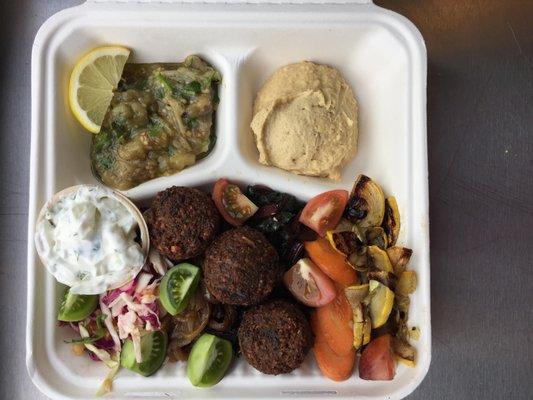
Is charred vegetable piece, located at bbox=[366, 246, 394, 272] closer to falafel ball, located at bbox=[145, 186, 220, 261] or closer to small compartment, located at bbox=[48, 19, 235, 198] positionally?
falafel ball, located at bbox=[145, 186, 220, 261]

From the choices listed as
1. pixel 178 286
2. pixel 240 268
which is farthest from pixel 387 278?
pixel 178 286

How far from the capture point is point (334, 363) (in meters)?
2.11

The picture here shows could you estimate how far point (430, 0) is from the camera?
2.47m

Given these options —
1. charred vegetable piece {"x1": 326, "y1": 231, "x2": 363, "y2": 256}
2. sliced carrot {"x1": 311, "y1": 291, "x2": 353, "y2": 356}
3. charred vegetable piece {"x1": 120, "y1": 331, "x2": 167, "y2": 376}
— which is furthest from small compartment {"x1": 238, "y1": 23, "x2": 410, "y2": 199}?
charred vegetable piece {"x1": 120, "y1": 331, "x2": 167, "y2": 376}

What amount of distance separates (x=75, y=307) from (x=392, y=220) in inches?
52.7

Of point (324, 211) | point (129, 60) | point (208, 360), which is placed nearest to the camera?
point (208, 360)

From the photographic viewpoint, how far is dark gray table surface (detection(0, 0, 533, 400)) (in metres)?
2.43

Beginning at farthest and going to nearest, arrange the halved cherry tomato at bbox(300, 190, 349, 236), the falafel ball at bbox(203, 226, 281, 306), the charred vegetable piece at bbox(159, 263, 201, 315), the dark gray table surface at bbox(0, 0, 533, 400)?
the dark gray table surface at bbox(0, 0, 533, 400) → the halved cherry tomato at bbox(300, 190, 349, 236) → the charred vegetable piece at bbox(159, 263, 201, 315) → the falafel ball at bbox(203, 226, 281, 306)

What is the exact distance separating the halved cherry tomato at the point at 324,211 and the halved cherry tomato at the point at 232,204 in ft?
0.74

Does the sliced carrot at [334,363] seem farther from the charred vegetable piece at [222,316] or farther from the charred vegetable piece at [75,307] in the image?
the charred vegetable piece at [75,307]

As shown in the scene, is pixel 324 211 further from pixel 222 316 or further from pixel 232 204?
pixel 222 316

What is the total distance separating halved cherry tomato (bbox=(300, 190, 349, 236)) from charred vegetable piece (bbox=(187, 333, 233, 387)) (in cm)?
60

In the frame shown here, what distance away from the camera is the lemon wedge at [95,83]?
7.20ft

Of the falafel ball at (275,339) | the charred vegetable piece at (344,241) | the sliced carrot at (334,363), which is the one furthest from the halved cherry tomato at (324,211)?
the sliced carrot at (334,363)
